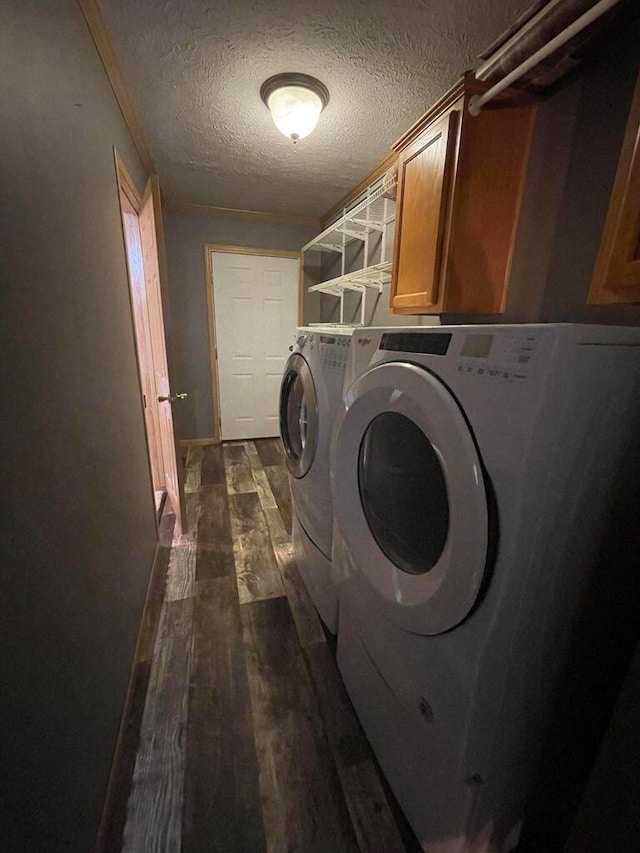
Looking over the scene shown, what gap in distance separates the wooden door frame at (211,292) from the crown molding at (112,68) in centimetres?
123

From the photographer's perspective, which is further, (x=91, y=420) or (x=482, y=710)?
(x=91, y=420)

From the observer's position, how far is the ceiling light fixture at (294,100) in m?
1.42

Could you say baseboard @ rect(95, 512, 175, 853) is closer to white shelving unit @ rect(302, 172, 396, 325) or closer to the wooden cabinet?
the wooden cabinet

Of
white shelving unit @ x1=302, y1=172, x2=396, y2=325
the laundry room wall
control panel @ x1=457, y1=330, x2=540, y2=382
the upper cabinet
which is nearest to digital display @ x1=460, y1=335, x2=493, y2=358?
control panel @ x1=457, y1=330, x2=540, y2=382

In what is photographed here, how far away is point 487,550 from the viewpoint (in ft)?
1.88

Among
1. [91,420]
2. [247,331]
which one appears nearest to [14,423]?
[91,420]

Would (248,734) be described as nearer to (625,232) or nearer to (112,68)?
(625,232)

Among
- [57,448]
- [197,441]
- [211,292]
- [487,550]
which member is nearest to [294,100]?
[57,448]

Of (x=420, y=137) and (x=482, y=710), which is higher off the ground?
(x=420, y=137)

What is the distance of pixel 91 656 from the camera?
0.90 m

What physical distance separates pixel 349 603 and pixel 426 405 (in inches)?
30.9

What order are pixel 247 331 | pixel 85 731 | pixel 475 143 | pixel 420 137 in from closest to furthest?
pixel 85 731 → pixel 475 143 → pixel 420 137 → pixel 247 331

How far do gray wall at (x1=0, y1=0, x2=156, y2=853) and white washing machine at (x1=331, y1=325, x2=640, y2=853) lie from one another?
74 centimetres

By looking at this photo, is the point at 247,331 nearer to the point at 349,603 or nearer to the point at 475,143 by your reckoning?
the point at 475,143
